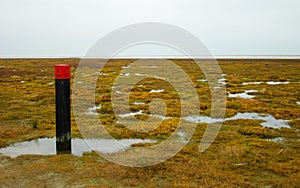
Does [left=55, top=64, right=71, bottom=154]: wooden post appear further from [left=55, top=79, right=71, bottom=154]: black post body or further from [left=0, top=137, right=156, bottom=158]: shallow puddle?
[left=0, top=137, right=156, bottom=158]: shallow puddle

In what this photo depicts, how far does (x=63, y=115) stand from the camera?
9.26m

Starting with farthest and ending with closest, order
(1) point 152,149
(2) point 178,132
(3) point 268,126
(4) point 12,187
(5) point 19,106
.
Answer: (5) point 19,106, (3) point 268,126, (2) point 178,132, (1) point 152,149, (4) point 12,187

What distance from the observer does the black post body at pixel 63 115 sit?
8984 mm

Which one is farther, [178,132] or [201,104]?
[201,104]

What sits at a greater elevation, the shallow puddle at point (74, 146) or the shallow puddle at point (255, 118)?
the shallow puddle at point (74, 146)

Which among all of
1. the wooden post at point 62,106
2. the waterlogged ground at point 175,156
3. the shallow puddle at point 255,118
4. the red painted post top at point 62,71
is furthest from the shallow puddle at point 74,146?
the shallow puddle at point 255,118

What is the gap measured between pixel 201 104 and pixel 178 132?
7410 millimetres

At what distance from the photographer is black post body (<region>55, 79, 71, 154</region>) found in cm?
898

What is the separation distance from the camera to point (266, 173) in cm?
804

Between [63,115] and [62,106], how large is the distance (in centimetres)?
29

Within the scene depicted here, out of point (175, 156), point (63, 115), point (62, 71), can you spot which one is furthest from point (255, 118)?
point (62, 71)

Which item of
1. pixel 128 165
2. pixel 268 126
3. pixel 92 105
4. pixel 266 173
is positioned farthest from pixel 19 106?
pixel 266 173

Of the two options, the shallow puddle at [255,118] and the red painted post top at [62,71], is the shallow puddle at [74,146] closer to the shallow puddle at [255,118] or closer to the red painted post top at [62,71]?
the red painted post top at [62,71]

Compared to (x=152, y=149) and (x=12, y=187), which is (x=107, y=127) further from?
(x=12, y=187)
